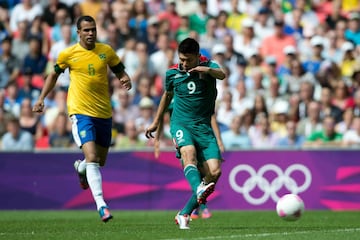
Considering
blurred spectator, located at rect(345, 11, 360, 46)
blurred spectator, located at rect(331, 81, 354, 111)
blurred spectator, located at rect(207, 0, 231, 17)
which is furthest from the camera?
blurred spectator, located at rect(207, 0, 231, 17)

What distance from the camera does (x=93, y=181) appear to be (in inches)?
526

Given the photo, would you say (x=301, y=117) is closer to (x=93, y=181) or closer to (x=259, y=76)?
(x=259, y=76)

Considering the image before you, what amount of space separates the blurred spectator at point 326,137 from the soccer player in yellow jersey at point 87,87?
7.10m

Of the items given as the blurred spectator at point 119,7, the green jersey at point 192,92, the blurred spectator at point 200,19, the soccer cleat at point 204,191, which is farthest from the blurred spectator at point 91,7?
the soccer cleat at point 204,191

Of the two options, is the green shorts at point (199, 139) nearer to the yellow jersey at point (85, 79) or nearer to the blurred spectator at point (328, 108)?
the yellow jersey at point (85, 79)

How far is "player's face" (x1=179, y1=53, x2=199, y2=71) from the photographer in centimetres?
1273

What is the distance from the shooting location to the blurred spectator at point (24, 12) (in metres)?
24.8

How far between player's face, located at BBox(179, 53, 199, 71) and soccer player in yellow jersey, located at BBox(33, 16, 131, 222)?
1582mm

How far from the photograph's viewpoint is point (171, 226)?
45.0 ft

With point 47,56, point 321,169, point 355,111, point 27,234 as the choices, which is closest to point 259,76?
point 355,111

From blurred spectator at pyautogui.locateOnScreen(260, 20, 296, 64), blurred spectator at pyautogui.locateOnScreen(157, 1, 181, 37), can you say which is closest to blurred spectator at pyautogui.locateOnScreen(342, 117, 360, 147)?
blurred spectator at pyautogui.locateOnScreen(260, 20, 296, 64)

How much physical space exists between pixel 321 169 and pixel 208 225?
5.98m

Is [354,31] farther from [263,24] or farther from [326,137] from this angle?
[326,137]

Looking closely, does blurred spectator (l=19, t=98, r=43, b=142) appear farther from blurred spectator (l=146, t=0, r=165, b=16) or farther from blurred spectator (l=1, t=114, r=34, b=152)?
blurred spectator (l=146, t=0, r=165, b=16)
